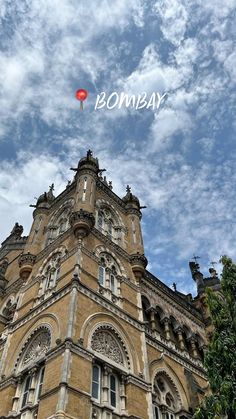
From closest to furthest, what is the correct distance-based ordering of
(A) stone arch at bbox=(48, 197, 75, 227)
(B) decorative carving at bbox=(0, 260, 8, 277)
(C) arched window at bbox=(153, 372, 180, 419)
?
(C) arched window at bbox=(153, 372, 180, 419), (A) stone arch at bbox=(48, 197, 75, 227), (B) decorative carving at bbox=(0, 260, 8, 277)

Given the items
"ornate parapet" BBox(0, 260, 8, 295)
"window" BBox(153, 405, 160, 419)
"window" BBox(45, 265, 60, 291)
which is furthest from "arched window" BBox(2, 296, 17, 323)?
"window" BBox(153, 405, 160, 419)

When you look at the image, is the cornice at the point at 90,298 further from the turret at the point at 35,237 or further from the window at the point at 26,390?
the turret at the point at 35,237

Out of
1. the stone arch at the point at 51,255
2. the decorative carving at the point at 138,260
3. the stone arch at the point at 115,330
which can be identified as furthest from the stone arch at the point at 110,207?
the stone arch at the point at 115,330

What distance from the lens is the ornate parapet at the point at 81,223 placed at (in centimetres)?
2062

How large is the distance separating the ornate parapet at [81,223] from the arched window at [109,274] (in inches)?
67.5

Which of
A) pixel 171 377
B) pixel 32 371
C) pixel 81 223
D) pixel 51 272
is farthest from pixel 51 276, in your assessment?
pixel 171 377

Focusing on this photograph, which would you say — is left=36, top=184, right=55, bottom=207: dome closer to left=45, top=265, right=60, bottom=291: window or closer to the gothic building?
the gothic building

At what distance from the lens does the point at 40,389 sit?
15.5 metres

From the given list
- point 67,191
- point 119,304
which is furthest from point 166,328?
point 67,191

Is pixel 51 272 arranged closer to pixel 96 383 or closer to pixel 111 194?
pixel 96 383

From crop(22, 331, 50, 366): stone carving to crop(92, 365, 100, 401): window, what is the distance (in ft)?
7.37

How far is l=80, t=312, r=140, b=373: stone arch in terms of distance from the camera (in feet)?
54.2

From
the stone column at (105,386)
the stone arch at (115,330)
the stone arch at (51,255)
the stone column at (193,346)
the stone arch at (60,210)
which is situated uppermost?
the stone arch at (60,210)

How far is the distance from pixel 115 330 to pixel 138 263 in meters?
5.86
